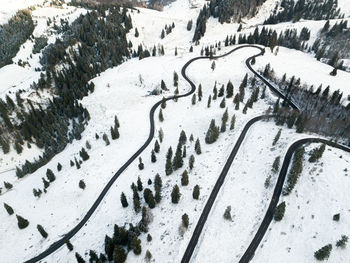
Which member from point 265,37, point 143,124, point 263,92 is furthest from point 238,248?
point 265,37

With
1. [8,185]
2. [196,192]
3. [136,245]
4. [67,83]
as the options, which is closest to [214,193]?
[196,192]

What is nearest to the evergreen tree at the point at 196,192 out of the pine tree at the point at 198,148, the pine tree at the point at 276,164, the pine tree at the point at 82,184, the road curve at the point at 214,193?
the road curve at the point at 214,193

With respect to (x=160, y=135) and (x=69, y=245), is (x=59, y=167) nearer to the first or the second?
(x=69, y=245)

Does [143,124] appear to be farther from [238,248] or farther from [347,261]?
[347,261]

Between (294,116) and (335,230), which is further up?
(294,116)

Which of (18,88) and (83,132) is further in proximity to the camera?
(18,88)

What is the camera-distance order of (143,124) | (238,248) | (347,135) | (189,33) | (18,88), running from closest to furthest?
(238,248)
(347,135)
(143,124)
(18,88)
(189,33)
